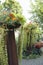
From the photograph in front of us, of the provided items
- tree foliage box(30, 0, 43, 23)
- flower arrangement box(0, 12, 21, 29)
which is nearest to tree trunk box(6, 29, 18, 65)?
flower arrangement box(0, 12, 21, 29)

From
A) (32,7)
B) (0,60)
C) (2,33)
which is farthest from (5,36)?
(32,7)

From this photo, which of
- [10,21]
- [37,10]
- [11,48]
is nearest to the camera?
[10,21]

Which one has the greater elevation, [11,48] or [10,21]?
[10,21]

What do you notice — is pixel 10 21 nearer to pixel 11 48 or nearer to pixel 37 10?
pixel 11 48

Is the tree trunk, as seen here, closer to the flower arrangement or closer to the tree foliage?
the flower arrangement

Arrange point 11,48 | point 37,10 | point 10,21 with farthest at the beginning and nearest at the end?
point 37,10
point 11,48
point 10,21

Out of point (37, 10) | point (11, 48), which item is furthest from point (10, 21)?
point (37, 10)

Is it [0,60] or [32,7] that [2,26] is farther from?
[32,7]

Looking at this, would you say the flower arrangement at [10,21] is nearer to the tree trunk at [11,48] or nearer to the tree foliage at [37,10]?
the tree trunk at [11,48]

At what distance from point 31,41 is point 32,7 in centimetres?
113

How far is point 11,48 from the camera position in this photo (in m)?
2.85

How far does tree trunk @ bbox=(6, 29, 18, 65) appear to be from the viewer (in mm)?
2829

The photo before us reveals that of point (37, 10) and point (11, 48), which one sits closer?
point (11, 48)

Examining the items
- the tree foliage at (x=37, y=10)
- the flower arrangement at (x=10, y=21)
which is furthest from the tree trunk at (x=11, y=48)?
the tree foliage at (x=37, y=10)
